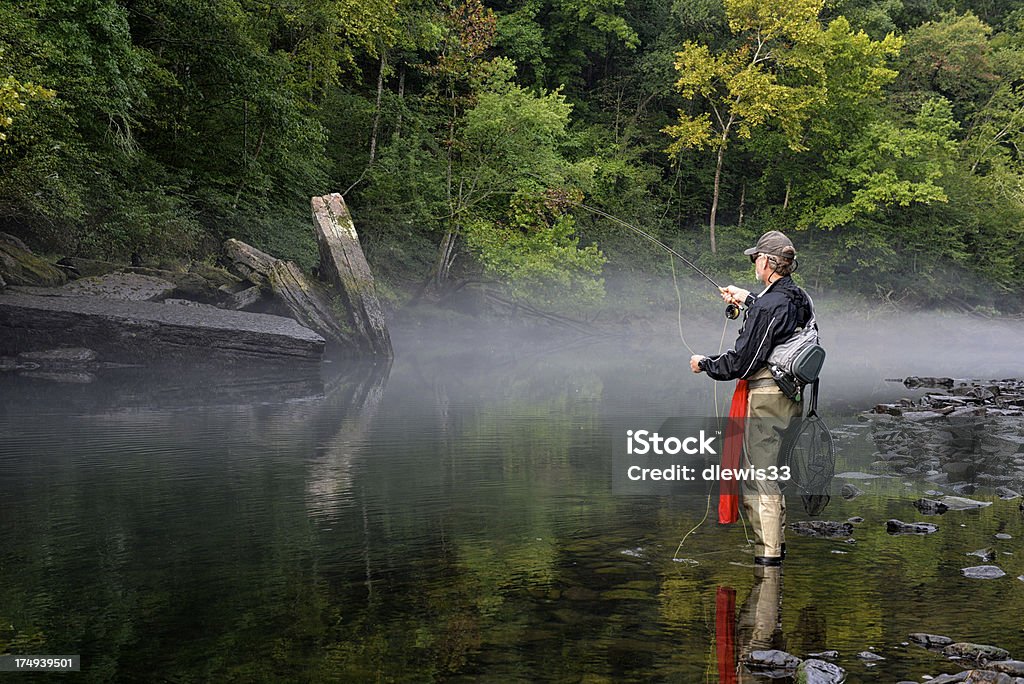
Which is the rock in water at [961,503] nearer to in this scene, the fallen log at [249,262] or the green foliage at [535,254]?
the fallen log at [249,262]

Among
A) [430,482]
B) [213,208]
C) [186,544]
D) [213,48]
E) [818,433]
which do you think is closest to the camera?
[818,433]

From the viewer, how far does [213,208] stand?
23172 millimetres

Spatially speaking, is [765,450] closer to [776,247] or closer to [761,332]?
[761,332]

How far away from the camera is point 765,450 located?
5.54 m

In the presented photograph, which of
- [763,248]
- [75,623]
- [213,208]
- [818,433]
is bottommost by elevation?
[75,623]

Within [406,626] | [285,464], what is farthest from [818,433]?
[285,464]

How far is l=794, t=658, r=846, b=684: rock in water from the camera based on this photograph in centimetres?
376

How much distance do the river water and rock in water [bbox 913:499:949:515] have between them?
0.12m

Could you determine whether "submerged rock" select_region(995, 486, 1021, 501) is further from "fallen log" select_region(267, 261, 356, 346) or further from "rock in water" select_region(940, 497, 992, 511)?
"fallen log" select_region(267, 261, 356, 346)

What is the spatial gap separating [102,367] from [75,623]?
13.3 m

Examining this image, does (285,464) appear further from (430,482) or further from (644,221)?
(644,221)

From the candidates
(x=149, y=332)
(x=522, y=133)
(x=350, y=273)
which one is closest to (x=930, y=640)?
(x=149, y=332)

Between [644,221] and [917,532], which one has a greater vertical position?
[644,221]

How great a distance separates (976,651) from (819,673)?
0.66 meters
